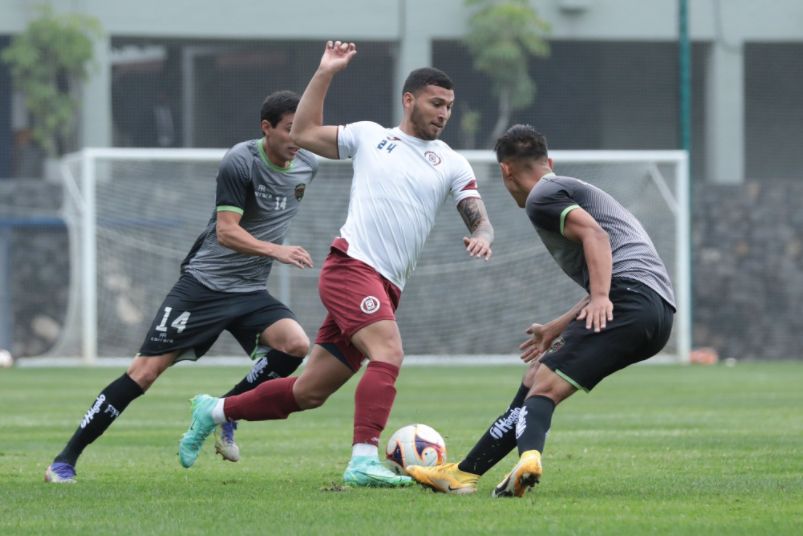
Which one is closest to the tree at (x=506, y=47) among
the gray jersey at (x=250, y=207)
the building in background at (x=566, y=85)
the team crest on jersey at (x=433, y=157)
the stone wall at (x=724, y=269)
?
the building in background at (x=566, y=85)

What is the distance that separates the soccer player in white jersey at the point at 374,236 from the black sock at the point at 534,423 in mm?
766

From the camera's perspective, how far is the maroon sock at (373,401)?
721 cm

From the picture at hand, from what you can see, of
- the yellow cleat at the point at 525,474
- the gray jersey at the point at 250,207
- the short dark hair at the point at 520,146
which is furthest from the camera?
the gray jersey at the point at 250,207

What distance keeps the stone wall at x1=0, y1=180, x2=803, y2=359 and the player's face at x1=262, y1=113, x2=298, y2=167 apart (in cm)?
1725

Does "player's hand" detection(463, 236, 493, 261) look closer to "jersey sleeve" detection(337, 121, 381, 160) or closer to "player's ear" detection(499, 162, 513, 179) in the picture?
"player's ear" detection(499, 162, 513, 179)

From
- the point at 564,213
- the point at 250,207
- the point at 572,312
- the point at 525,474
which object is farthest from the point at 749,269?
the point at 525,474

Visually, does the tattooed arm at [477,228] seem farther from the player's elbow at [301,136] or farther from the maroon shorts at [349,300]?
the player's elbow at [301,136]

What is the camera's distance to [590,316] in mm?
6582

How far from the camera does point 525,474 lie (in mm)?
6441

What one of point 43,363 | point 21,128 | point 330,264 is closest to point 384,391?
point 330,264

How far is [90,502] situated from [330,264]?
1615 mm

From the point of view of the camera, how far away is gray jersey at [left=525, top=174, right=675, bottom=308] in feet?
22.3

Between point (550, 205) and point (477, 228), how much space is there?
0.87 meters

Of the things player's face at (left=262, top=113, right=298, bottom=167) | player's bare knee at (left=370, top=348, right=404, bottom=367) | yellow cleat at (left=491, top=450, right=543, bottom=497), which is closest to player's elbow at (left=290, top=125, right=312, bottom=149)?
player's face at (left=262, top=113, right=298, bottom=167)
